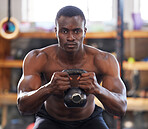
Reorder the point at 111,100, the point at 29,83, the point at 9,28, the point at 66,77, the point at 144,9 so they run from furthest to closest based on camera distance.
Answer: the point at 144,9 → the point at 9,28 → the point at 29,83 → the point at 111,100 → the point at 66,77

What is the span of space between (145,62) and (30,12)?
2073 millimetres

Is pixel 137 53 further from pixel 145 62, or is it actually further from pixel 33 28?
pixel 33 28

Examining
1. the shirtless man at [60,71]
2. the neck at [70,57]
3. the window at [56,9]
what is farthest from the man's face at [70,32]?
the window at [56,9]

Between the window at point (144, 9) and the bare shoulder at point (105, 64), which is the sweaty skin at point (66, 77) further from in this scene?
the window at point (144, 9)

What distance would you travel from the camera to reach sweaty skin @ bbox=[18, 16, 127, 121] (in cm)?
117

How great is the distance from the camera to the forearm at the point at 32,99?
3.91 feet

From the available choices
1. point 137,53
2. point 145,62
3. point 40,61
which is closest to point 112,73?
point 40,61

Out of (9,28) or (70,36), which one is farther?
(9,28)

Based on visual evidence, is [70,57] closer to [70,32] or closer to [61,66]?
[61,66]

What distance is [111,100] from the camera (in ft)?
4.00

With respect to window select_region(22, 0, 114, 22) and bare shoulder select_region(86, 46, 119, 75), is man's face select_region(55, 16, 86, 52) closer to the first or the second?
bare shoulder select_region(86, 46, 119, 75)

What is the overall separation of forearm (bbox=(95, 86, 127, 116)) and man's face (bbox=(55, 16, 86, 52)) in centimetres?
28

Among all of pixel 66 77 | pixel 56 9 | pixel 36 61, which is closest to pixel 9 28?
pixel 56 9

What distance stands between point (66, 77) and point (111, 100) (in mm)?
275
